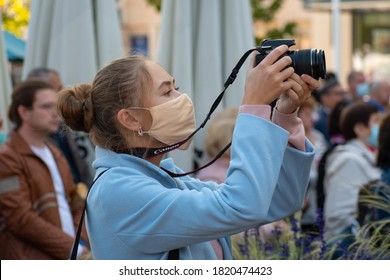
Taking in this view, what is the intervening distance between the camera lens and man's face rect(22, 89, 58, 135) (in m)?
3.06

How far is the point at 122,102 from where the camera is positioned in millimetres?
2459

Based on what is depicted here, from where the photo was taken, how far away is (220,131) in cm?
488

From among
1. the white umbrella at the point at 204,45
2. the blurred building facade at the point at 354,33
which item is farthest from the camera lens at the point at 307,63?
the blurred building facade at the point at 354,33

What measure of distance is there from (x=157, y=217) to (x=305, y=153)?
492 mm

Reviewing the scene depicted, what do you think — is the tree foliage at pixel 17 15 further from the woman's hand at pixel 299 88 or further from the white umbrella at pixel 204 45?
the woman's hand at pixel 299 88

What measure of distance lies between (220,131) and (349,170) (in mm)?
1322

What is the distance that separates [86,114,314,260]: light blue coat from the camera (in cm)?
216

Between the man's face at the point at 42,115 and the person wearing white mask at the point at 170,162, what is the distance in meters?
2.49

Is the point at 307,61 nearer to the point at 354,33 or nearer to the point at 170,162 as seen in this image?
the point at 170,162

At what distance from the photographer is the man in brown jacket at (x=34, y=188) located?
4.61m

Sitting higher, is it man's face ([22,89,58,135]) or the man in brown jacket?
man's face ([22,89,58,135])

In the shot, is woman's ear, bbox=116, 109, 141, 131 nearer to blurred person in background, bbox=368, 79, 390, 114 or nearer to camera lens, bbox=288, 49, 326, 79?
camera lens, bbox=288, 49, 326, 79

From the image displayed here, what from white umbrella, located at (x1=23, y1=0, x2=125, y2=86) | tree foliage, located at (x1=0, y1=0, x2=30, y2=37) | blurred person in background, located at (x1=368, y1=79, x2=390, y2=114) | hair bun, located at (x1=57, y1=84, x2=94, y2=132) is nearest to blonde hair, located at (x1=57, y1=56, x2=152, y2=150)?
hair bun, located at (x1=57, y1=84, x2=94, y2=132)

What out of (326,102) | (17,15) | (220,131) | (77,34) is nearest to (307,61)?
(220,131)
